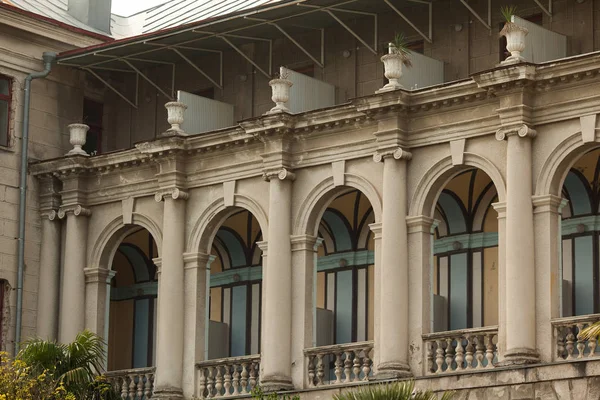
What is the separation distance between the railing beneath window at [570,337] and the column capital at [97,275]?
40.1ft

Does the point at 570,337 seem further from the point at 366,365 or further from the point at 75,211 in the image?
the point at 75,211

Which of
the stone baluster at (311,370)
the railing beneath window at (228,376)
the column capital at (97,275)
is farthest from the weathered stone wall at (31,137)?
the stone baluster at (311,370)

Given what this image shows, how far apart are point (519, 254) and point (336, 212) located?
8.38m

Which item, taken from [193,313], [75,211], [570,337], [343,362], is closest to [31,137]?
[75,211]

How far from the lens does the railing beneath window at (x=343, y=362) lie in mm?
34969

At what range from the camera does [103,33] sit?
4494cm

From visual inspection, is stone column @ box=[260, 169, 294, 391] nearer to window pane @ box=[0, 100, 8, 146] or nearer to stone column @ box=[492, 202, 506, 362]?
stone column @ box=[492, 202, 506, 362]

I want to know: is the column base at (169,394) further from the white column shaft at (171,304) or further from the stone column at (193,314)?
the stone column at (193,314)

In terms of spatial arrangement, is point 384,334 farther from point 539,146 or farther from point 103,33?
point 103,33

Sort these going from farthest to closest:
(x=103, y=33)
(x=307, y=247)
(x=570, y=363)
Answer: (x=103, y=33), (x=307, y=247), (x=570, y=363)

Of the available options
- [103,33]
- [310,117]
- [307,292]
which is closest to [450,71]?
→ [310,117]

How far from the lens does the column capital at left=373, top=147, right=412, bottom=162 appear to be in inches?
1377

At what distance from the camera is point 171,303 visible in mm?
38375

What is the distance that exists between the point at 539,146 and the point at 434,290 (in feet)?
19.4
